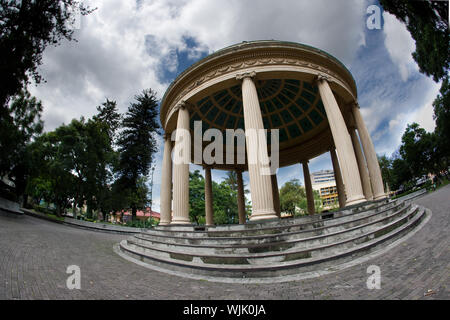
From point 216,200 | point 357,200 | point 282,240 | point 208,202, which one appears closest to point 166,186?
point 208,202

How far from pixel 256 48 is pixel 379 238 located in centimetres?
1099

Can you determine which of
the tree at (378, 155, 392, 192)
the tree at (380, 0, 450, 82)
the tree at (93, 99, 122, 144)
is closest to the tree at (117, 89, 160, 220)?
the tree at (93, 99, 122, 144)

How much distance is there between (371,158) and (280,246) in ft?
36.3

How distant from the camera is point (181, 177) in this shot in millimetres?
11414

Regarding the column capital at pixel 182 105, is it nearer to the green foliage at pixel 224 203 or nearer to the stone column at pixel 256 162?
the stone column at pixel 256 162

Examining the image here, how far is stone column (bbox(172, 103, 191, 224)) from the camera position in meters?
10.8

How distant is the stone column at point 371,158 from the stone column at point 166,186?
1393cm

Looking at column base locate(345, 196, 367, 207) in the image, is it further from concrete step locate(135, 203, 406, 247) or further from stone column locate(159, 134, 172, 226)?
stone column locate(159, 134, 172, 226)

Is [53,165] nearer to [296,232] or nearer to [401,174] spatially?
[296,232]

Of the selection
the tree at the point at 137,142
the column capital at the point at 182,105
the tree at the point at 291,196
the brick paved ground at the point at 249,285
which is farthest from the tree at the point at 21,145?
the tree at the point at 291,196

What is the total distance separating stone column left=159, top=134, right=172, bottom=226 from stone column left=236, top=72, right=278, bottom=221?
7.81 metres

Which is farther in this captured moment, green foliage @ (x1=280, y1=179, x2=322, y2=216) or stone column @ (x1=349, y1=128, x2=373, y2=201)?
green foliage @ (x1=280, y1=179, x2=322, y2=216)
